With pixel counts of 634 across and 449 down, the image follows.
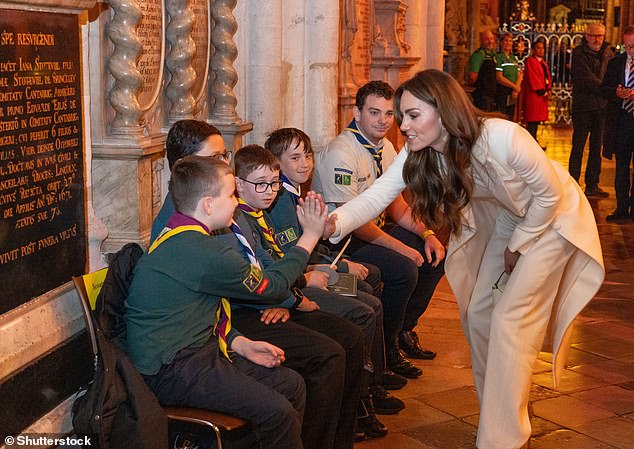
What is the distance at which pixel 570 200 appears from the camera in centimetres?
417

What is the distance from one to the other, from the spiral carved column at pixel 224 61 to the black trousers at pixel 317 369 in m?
2.01

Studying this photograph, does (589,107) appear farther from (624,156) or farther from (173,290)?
(173,290)

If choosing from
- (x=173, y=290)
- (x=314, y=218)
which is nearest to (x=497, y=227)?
(x=314, y=218)

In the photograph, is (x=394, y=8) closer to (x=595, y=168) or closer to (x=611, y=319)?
(x=595, y=168)

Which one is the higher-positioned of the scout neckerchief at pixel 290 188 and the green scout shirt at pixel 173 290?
the scout neckerchief at pixel 290 188

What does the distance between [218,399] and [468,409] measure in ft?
6.04

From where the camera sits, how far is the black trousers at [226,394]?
10.9 ft

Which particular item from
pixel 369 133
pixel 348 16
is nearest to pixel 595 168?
pixel 348 16

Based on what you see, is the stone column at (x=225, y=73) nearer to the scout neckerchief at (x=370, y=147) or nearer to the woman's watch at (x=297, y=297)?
the scout neckerchief at (x=370, y=147)

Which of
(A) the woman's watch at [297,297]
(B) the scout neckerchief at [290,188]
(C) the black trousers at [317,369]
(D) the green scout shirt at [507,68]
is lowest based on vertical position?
(C) the black trousers at [317,369]

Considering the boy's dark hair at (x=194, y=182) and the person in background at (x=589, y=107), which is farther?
the person in background at (x=589, y=107)

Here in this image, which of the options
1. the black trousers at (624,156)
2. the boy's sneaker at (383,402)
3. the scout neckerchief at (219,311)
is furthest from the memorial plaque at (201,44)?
the black trousers at (624,156)

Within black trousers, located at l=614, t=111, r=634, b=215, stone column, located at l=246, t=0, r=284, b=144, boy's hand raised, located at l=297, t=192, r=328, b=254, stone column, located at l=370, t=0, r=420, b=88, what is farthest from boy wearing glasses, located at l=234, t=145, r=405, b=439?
black trousers, located at l=614, t=111, r=634, b=215

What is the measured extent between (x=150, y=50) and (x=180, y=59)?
28 cm
